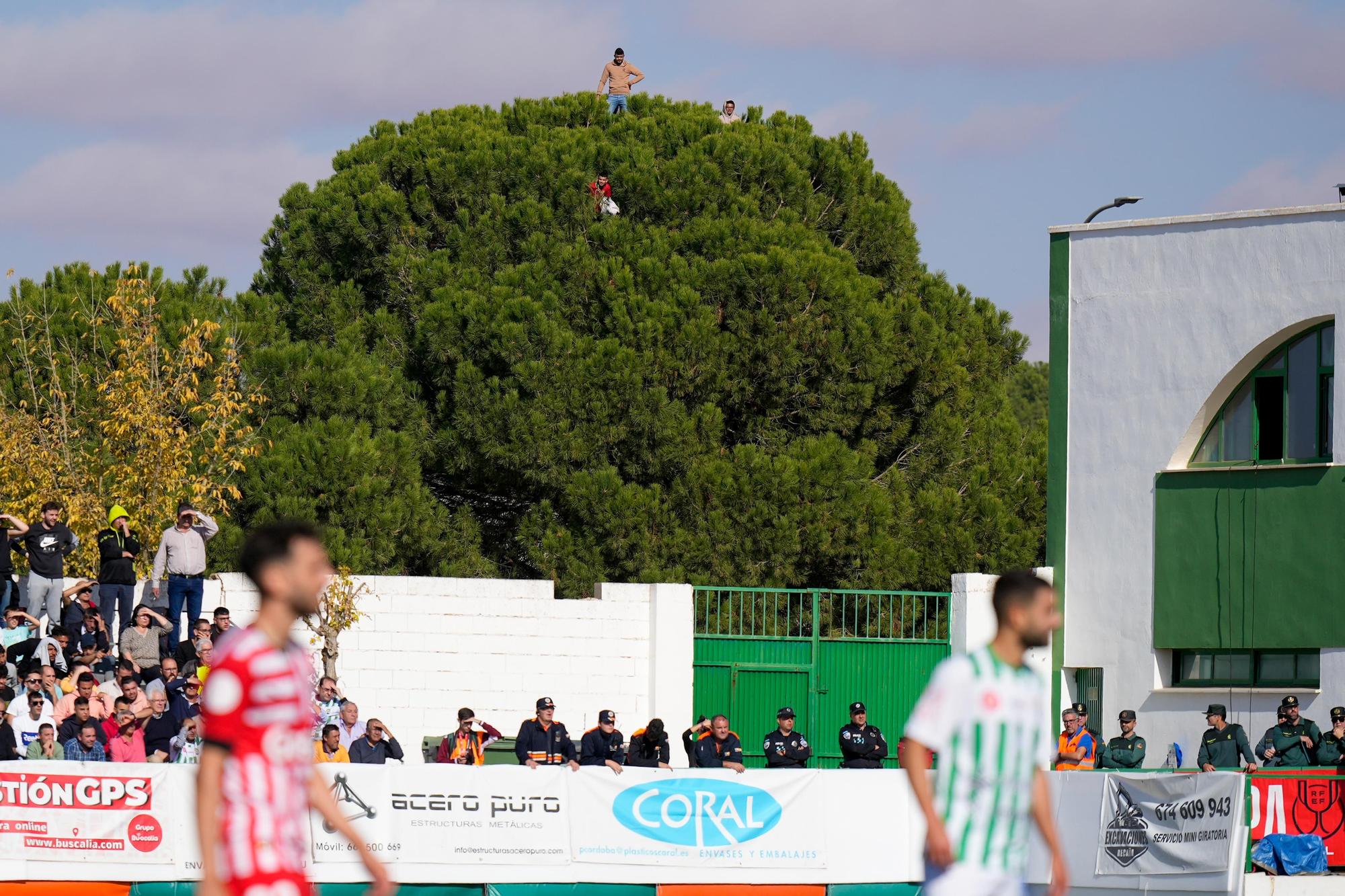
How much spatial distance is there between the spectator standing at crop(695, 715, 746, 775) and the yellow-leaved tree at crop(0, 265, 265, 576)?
30.6 feet

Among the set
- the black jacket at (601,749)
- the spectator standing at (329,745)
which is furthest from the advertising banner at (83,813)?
the black jacket at (601,749)

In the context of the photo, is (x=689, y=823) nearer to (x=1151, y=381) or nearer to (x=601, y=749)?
(x=601, y=749)

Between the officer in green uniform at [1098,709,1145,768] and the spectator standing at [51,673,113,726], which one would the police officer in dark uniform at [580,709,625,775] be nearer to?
the spectator standing at [51,673,113,726]

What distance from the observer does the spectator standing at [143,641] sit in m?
20.3

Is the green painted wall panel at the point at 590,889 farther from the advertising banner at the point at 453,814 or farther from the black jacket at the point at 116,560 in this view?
the black jacket at the point at 116,560

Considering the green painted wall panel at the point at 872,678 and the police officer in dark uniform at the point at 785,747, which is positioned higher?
the green painted wall panel at the point at 872,678

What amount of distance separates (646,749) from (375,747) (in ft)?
9.58

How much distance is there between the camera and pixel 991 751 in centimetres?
613

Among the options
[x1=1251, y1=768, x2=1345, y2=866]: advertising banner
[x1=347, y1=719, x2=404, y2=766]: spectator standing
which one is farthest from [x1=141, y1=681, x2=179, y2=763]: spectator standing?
[x1=1251, y1=768, x2=1345, y2=866]: advertising banner

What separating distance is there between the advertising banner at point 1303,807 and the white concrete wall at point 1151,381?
502 centimetres

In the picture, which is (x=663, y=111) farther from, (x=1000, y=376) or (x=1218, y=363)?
(x=1218, y=363)

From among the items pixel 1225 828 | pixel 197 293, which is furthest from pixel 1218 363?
pixel 197 293

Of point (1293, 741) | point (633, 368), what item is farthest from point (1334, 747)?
point (633, 368)

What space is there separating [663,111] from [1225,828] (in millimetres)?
22209
